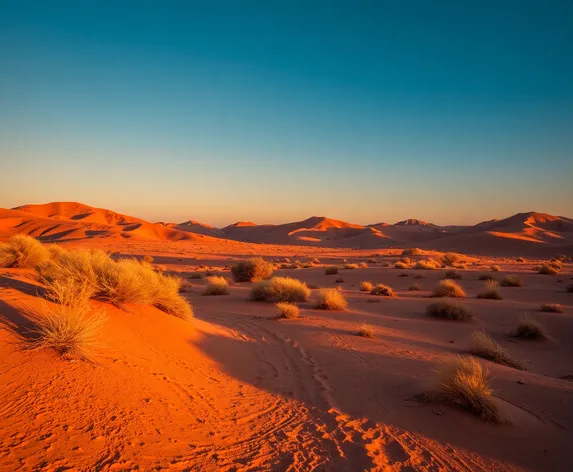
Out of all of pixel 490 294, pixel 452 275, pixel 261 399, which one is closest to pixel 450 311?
pixel 490 294

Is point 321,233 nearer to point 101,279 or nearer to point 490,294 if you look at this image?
point 490,294

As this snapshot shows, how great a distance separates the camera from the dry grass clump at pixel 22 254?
13352 mm

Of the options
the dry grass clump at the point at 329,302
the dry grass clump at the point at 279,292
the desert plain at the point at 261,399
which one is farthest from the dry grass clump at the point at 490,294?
the dry grass clump at the point at 279,292

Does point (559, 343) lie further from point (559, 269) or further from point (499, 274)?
point (559, 269)

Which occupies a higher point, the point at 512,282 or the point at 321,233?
the point at 321,233

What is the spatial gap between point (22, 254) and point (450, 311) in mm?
15480

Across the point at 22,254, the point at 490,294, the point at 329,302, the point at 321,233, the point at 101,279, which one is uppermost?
the point at 321,233

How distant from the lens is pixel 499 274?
72.1 feet

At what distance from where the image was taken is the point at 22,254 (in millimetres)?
13656

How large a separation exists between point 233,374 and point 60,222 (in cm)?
6912

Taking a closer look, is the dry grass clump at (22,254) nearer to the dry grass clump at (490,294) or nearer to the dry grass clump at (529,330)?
the dry grass clump at (529,330)

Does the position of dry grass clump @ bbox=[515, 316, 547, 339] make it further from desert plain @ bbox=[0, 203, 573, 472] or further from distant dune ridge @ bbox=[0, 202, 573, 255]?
distant dune ridge @ bbox=[0, 202, 573, 255]

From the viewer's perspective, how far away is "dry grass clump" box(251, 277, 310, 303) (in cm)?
1441

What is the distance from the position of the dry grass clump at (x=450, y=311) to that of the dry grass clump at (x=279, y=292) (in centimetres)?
489
